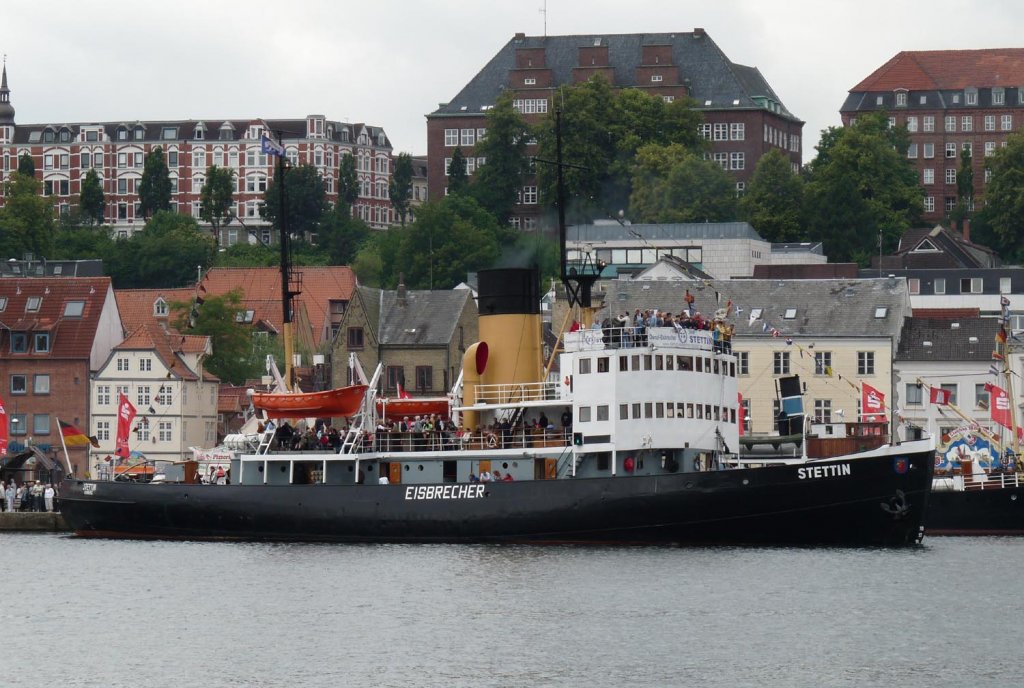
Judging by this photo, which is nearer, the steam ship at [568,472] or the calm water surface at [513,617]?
the calm water surface at [513,617]

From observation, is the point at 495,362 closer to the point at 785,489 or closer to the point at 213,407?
the point at 785,489

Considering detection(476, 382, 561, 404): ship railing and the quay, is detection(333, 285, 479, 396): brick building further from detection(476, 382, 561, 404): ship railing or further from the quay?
detection(476, 382, 561, 404): ship railing

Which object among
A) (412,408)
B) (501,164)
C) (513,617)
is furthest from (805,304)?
(501,164)

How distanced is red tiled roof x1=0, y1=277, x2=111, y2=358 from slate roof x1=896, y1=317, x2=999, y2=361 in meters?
36.7

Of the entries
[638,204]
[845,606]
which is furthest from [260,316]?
[845,606]

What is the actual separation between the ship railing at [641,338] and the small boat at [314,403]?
7.09 m

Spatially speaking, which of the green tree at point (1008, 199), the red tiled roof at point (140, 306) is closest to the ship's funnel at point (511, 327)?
the red tiled roof at point (140, 306)

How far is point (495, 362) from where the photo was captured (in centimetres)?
7412

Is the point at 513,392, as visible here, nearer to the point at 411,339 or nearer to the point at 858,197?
the point at 411,339

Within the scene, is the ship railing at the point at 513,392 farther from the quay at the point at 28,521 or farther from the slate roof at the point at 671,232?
the slate roof at the point at 671,232

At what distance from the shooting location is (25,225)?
7116 inches

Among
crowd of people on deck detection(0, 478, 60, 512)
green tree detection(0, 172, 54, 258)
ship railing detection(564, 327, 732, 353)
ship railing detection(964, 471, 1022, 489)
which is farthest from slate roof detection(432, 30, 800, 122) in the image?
ship railing detection(564, 327, 732, 353)

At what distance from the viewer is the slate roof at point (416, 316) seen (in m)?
111

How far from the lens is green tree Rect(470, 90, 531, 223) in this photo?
18562 centimetres
